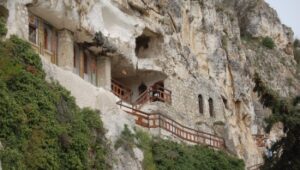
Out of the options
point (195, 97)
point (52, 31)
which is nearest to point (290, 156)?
point (52, 31)

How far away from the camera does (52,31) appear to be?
2952 cm

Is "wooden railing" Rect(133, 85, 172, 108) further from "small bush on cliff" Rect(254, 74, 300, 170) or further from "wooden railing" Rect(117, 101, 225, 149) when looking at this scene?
"small bush on cliff" Rect(254, 74, 300, 170)

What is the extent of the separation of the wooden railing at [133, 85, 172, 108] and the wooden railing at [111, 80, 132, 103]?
71 cm

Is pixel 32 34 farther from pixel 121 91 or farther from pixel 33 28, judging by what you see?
pixel 121 91

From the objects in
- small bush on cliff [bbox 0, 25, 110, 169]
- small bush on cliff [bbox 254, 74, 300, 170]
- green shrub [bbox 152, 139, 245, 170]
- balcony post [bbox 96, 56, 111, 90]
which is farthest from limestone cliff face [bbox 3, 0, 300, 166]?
small bush on cliff [bbox 254, 74, 300, 170]

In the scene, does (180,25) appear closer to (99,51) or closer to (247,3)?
(99,51)

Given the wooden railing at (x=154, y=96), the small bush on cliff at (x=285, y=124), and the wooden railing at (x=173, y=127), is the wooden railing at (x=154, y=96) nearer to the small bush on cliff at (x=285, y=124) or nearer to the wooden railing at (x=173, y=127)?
the wooden railing at (x=173, y=127)

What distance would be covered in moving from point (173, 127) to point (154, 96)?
10.3ft

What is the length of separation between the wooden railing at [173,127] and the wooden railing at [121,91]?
124 inches

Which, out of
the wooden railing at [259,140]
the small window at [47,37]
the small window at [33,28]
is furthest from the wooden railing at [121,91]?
the wooden railing at [259,140]

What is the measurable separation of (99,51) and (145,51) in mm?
4217

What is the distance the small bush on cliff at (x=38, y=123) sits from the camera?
21.6 meters

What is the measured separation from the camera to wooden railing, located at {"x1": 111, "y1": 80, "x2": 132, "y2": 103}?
112 feet

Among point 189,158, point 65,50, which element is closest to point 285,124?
point 189,158
